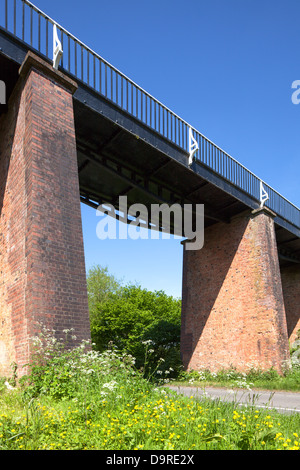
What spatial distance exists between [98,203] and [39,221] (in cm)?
758

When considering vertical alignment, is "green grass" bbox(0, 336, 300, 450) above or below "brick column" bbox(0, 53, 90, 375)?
below

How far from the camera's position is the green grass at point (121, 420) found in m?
3.89

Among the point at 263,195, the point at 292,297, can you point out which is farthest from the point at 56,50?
the point at 292,297

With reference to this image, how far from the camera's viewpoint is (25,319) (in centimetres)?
696

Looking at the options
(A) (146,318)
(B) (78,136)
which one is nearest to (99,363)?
(B) (78,136)

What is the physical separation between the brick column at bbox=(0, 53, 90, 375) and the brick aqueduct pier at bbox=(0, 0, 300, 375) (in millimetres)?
24

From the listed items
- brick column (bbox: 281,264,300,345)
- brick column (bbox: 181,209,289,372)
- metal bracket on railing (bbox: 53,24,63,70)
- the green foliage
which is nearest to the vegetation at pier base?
metal bracket on railing (bbox: 53,24,63,70)

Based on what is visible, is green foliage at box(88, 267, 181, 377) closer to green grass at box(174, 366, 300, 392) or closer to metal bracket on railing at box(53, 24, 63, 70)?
green grass at box(174, 366, 300, 392)

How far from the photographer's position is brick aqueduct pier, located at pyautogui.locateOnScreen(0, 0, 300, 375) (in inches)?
295

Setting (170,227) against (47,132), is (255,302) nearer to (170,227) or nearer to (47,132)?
(170,227)

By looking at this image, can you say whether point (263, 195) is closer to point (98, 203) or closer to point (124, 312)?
point (98, 203)

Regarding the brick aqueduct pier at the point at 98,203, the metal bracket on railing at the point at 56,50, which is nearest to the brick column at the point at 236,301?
the brick aqueduct pier at the point at 98,203

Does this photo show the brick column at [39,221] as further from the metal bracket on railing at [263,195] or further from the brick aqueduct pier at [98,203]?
the metal bracket on railing at [263,195]

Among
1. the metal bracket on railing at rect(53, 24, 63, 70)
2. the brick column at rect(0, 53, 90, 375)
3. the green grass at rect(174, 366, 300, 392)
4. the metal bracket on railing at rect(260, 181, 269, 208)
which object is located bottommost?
the green grass at rect(174, 366, 300, 392)
